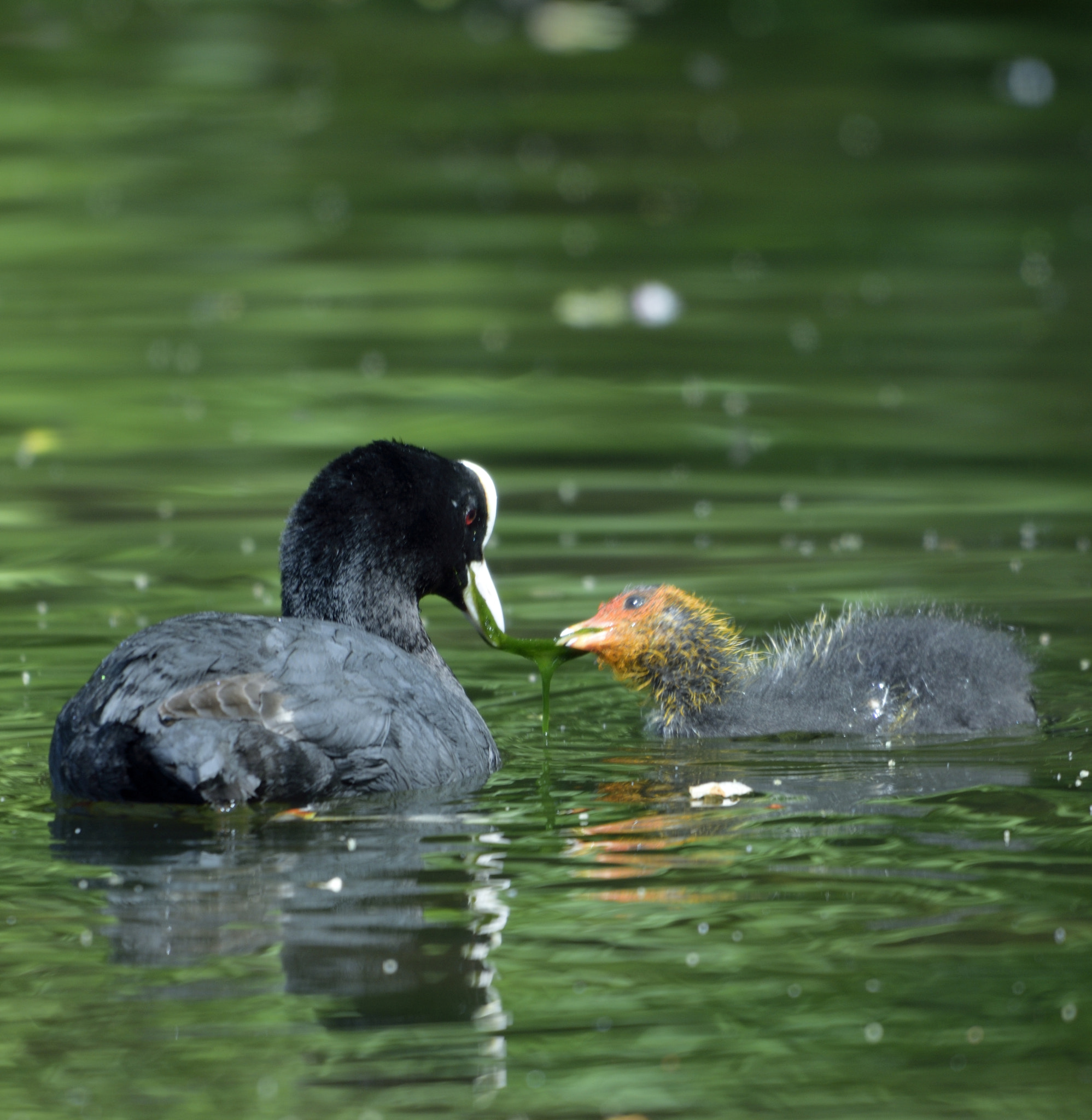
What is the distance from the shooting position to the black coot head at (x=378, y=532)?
660 cm

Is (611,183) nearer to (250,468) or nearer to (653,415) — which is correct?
(653,415)

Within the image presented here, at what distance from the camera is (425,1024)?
4418mm

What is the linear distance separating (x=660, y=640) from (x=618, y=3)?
2093cm

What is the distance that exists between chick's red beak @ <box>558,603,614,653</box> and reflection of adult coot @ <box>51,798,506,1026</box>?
121 cm

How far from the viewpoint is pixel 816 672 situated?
6.98m

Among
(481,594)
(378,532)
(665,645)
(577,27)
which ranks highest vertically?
(577,27)

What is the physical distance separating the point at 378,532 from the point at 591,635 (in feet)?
2.70

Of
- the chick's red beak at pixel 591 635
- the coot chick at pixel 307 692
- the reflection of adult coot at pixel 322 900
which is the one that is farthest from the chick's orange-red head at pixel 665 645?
the reflection of adult coot at pixel 322 900

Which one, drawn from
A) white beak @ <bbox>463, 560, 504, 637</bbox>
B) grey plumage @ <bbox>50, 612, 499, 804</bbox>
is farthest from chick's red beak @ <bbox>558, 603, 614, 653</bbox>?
grey plumage @ <bbox>50, 612, 499, 804</bbox>

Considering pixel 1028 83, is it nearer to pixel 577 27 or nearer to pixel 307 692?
pixel 577 27

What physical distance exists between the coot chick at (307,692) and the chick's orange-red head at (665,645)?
0.65 m

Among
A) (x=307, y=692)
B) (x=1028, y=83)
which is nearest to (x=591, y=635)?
(x=307, y=692)

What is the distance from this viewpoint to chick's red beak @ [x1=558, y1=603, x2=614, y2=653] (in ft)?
23.0

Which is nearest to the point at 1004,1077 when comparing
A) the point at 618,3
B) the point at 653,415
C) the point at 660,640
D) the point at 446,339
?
the point at 660,640
